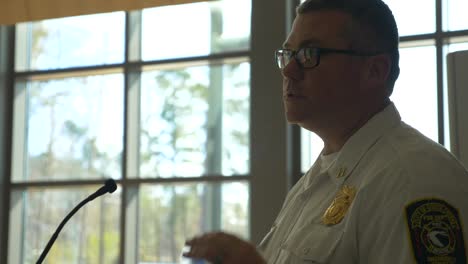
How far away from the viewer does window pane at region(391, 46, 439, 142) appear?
338cm

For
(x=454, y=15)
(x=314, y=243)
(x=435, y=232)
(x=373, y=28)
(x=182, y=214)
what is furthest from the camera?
(x=182, y=214)

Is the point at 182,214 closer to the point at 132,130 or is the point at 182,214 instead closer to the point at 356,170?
the point at 132,130

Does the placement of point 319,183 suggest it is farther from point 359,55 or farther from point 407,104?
point 407,104

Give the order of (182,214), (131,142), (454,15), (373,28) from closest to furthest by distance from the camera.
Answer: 1. (373,28)
2. (454,15)
3. (182,214)
4. (131,142)

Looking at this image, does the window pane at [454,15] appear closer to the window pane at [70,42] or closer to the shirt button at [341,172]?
the window pane at [70,42]

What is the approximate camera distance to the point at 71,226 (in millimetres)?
4316

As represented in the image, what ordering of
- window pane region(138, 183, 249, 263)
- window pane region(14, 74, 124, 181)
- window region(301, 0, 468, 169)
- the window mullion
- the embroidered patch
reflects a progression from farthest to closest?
window pane region(14, 74, 124, 181)
the window mullion
window pane region(138, 183, 249, 263)
window region(301, 0, 468, 169)
the embroidered patch

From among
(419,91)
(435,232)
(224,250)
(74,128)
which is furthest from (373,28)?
(74,128)

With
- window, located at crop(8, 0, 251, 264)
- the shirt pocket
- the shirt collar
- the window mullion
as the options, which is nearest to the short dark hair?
the shirt collar

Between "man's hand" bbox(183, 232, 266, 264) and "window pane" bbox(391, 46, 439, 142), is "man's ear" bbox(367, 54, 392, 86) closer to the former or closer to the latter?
"man's hand" bbox(183, 232, 266, 264)

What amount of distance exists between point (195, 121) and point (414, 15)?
1.25 meters

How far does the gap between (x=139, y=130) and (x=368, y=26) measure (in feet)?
8.19

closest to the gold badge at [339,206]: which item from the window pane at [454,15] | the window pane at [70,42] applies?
the window pane at [454,15]

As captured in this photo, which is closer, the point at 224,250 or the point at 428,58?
the point at 224,250
